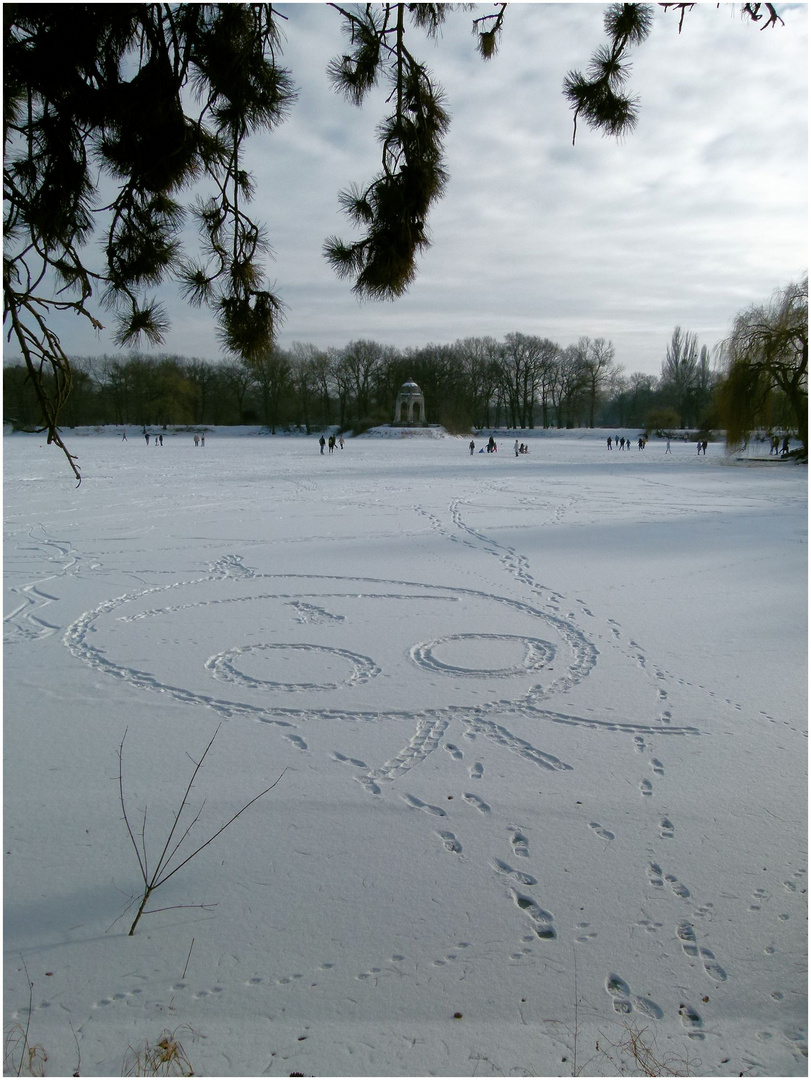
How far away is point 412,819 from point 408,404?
60483mm

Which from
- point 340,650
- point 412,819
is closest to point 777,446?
point 340,650

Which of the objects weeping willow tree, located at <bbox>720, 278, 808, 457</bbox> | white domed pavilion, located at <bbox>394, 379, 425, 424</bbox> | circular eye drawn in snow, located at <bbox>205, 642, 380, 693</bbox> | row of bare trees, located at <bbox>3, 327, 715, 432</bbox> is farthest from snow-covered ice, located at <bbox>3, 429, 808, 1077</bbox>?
white domed pavilion, located at <bbox>394, 379, 425, 424</bbox>

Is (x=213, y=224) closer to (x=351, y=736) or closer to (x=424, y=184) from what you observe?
(x=424, y=184)

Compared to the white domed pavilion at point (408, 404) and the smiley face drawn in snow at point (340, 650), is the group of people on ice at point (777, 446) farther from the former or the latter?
the white domed pavilion at point (408, 404)

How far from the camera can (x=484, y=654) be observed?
6117mm

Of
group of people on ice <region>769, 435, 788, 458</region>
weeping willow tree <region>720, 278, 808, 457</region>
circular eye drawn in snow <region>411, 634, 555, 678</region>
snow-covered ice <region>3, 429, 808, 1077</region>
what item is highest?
weeping willow tree <region>720, 278, 808, 457</region>

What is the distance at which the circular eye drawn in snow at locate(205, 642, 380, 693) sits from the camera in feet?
18.0

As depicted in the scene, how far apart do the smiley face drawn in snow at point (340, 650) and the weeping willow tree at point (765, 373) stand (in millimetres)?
22810

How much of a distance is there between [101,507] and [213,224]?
12.5m

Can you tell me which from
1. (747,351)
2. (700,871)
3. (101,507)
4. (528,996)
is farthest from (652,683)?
(747,351)

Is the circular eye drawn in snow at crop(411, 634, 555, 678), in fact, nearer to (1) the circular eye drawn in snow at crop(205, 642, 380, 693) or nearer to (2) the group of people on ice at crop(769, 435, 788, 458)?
(1) the circular eye drawn in snow at crop(205, 642, 380, 693)

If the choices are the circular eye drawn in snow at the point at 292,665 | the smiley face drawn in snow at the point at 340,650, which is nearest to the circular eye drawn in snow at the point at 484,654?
the smiley face drawn in snow at the point at 340,650

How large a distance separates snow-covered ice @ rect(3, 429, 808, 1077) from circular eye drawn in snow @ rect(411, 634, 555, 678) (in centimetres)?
3

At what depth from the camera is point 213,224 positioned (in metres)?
3.44
